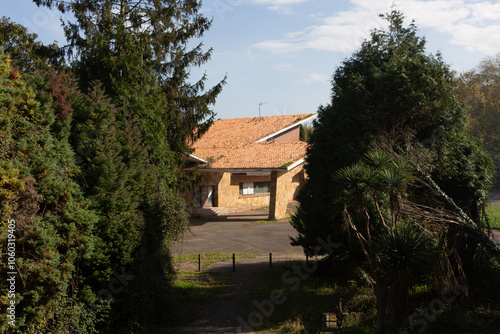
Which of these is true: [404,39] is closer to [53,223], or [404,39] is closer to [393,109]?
[393,109]

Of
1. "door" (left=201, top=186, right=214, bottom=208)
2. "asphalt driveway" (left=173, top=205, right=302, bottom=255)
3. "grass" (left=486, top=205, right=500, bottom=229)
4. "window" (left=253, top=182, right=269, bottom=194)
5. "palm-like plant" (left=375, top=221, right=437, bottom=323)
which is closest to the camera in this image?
"palm-like plant" (left=375, top=221, right=437, bottom=323)

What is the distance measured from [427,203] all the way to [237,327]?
19.7ft

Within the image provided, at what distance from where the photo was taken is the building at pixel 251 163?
2751 centimetres

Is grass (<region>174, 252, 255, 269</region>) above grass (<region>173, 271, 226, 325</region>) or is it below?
above

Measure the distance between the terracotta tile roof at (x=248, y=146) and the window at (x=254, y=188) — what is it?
3.36 metres

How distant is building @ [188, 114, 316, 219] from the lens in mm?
27511

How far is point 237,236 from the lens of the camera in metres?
22.2

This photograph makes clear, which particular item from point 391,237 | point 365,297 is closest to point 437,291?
point 365,297

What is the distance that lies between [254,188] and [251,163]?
6128 millimetres

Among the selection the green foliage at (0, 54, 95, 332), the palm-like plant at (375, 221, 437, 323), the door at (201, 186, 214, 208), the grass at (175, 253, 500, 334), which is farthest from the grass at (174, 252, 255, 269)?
the door at (201, 186, 214, 208)

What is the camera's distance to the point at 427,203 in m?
10.7

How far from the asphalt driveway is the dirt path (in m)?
1.73

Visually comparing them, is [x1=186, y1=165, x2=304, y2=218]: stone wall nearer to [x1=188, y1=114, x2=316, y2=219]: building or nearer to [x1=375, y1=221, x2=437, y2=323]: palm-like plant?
[x1=188, y1=114, x2=316, y2=219]: building

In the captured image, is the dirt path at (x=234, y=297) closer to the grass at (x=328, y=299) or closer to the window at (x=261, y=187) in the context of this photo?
the grass at (x=328, y=299)
